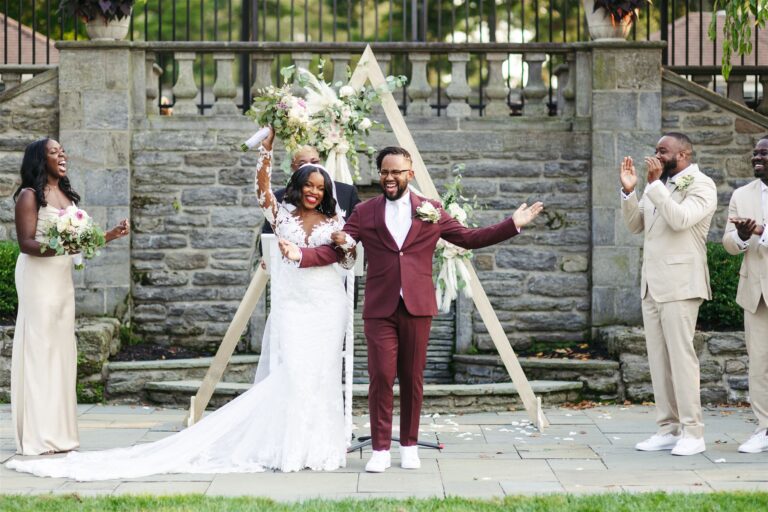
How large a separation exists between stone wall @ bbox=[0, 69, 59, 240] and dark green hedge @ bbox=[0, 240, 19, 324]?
0.95 metres

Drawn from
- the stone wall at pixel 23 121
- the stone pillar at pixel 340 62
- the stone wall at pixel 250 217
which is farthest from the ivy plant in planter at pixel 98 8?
the stone pillar at pixel 340 62

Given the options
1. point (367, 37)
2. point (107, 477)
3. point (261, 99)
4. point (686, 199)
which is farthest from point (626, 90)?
point (367, 37)

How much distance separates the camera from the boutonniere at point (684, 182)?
7.43 meters

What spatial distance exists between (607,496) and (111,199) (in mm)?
6525

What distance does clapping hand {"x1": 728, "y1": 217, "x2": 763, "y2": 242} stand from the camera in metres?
7.25

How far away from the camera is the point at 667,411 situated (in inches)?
302

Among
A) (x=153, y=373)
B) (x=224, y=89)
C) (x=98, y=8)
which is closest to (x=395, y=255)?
(x=153, y=373)

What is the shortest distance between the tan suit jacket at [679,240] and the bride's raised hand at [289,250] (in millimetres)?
2300

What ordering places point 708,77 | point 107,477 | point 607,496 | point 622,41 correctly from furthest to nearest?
point 708,77, point 622,41, point 107,477, point 607,496

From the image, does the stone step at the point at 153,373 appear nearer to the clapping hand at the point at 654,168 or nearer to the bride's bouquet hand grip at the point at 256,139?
the bride's bouquet hand grip at the point at 256,139

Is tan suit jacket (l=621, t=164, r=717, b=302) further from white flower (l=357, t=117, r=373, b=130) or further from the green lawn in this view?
white flower (l=357, t=117, r=373, b=130)

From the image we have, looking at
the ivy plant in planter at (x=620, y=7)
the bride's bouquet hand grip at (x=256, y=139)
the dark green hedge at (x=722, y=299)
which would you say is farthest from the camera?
the ivy plant in planter at (x=620, y=7)

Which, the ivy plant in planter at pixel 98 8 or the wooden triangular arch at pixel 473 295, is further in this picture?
A: the ivy plant in planter at pixel 98 8

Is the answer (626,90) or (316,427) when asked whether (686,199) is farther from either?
(626,90)
